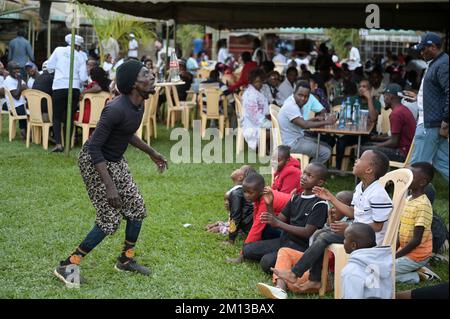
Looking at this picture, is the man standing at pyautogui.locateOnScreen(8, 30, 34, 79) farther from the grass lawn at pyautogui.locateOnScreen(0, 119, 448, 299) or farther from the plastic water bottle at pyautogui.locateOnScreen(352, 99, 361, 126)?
the plastic water bottle at pyautogui.locateOnScreen(352, 99, 361, 126)

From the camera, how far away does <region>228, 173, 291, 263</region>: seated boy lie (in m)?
5.77

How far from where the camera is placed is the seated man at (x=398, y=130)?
827cm

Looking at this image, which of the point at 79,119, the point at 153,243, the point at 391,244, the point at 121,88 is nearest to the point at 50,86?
the point at 79,119

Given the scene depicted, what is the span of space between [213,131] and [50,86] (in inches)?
128

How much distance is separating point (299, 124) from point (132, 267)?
375 centimetres

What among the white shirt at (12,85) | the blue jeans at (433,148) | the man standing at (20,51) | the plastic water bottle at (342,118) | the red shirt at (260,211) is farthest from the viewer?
the man standing at (20,51)

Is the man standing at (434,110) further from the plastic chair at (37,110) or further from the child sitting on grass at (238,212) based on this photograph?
the plastic chair at (37,110)

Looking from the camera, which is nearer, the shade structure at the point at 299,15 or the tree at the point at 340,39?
the shade structure at the point at 299,15

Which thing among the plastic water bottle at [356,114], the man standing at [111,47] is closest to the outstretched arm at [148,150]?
the plastic water bottle at [356,114]

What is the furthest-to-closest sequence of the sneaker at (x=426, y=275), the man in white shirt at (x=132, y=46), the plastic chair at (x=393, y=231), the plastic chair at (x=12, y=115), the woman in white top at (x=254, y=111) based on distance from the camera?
1. the man in white shirt at (x=132, y=46)
2. the plastic chair at (x=12, y=115)
3. the woman in white top at (x=254, y=111)
4. the sneaker at (x=426, y=275)
5. the plastic chair at (x=393, y=231)

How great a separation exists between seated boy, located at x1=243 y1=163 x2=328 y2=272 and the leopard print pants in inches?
40.7

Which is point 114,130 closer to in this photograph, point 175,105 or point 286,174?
point 286,174

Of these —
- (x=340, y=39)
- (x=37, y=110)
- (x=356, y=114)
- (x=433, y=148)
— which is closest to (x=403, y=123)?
(x=356, y=114)

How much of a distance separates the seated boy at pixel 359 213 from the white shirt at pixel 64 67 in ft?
23.0
